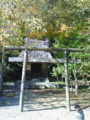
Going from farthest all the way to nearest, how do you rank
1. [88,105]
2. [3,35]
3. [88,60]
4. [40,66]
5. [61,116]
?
1. [40,66]
2. [88,60]
3. [88,105]
4. [3,35]
5. [61,116]

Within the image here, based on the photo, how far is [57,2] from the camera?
6332 millimetres

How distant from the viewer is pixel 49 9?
6492mm

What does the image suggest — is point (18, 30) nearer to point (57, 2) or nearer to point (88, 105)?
point (57, 2)

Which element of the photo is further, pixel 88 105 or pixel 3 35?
pixel 88 105

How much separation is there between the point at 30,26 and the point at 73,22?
326 cm

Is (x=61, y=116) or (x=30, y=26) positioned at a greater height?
(x=30, y=26)

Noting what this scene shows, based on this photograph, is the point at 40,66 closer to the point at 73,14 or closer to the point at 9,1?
the point at 73,14

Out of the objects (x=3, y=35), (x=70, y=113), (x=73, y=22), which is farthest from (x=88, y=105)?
(x=3, y=35)

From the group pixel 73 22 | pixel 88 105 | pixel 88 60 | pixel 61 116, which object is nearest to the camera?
pixel 61 116

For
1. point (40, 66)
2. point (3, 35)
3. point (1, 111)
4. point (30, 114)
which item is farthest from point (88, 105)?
point (40, 66)

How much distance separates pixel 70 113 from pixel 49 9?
4755mm

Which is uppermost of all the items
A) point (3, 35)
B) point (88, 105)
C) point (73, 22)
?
point (73, 22)

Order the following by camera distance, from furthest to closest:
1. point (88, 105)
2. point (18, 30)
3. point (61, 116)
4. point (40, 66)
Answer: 1. point (40, 66)
2. point (88, 105)
3. point (18, 30)
4. point (61, 116)

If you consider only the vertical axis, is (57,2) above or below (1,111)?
above
